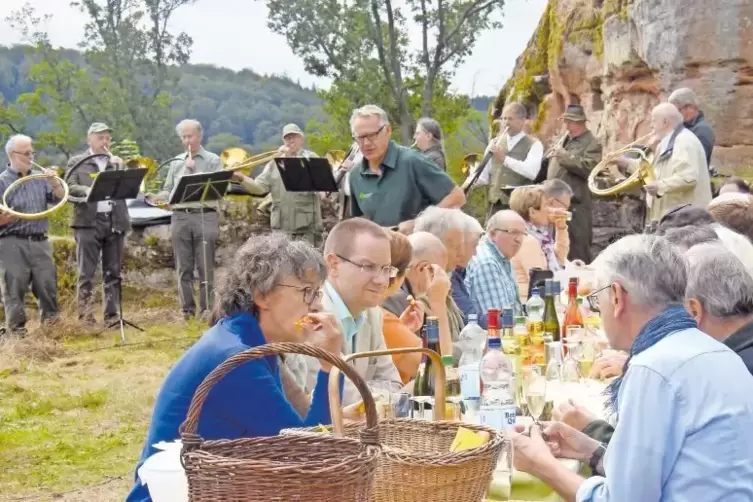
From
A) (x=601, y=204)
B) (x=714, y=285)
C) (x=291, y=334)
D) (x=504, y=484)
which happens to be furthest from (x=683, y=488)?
(x=601, y=204)

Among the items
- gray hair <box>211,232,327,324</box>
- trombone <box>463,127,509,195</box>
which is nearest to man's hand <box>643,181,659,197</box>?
trombone <box>463,127,509,195</box>

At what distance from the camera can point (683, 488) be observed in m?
2.27

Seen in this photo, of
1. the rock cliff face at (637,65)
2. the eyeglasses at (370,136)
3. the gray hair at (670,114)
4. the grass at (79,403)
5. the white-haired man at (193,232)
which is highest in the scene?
the rock cliff face at (637,65)

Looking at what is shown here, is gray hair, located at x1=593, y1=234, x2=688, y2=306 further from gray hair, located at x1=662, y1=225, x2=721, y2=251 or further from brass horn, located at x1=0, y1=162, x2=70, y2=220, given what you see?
brass horn, located at x1=0, y1=162, x2=70, y2=220

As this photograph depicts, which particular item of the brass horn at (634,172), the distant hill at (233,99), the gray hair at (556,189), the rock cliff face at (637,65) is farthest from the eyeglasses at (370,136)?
the distant hill at (233,99)

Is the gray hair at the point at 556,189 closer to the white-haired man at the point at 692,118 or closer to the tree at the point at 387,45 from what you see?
the white-haired man at the point at 692,118

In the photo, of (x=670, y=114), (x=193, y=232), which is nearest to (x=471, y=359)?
(x=670, y=114)

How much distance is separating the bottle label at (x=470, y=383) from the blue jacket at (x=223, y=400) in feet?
2.23

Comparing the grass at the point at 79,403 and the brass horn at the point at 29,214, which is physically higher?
the brass horn at the point at 29,214

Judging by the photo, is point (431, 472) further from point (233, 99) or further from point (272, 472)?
point (233, 99)

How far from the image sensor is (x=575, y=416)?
3.15 metres

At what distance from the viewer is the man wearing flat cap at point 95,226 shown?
958 cm

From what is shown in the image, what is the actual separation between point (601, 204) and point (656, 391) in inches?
356

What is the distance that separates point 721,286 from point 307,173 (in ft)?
23.9
